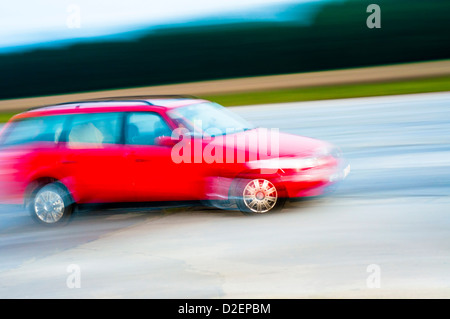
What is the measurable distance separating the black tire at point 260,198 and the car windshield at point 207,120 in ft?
2.97

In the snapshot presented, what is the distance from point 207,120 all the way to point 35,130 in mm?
2436

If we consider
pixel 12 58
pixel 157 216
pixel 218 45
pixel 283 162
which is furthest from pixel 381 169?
pixel 12 58

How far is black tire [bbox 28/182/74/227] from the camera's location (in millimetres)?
8695

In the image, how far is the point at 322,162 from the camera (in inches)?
323

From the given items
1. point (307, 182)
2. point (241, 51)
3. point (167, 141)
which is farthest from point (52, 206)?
point (241, 51)

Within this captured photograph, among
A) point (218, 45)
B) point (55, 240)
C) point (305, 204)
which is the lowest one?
point (55, 240)

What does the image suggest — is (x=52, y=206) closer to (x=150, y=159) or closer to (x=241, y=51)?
(x=150, y=159)

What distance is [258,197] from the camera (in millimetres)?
8086

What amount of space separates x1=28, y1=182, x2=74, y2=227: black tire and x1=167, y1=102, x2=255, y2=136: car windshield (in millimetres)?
1846

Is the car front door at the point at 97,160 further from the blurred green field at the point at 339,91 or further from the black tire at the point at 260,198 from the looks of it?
the blurred green field at the point at 339,91

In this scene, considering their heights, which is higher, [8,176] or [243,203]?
[8,176]

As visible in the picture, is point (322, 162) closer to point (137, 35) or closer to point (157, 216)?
point (157, 216)

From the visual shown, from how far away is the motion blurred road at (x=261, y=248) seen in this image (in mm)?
5664

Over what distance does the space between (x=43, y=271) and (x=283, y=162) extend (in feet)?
10.3
